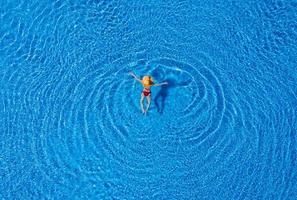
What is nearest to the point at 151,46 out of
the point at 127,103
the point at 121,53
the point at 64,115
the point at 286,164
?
the point at 121,53

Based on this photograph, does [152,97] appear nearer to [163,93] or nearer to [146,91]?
[163,93]

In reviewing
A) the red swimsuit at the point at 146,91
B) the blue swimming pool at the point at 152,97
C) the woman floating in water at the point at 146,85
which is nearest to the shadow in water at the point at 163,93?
the blue swimming pool at the point at 152,97

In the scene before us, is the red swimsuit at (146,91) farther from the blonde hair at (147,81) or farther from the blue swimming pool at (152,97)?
the blue swimming pool at (152,97)

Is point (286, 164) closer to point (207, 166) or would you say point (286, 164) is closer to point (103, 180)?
point (207, 166)

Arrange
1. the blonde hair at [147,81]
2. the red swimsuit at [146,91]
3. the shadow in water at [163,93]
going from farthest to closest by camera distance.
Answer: the shadow in water at [163,93]
the red swimsuit at [146,91]
the blonde hair at [147,81]

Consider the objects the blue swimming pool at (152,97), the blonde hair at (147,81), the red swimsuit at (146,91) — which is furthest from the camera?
the blue swimming pool at (152,97)
